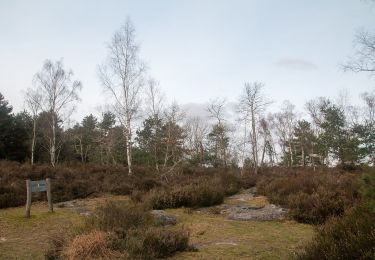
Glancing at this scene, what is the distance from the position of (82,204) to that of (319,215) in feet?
26.2

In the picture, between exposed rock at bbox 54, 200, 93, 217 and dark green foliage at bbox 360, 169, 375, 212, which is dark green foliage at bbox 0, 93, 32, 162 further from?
dark green foliage at bbox 360, 169, 375, 212

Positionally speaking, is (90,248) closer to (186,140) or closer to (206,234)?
(206,234)

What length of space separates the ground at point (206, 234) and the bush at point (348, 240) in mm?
528

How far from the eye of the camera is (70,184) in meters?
14.9

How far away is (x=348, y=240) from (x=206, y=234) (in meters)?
3.95

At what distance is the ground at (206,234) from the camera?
19.2ft

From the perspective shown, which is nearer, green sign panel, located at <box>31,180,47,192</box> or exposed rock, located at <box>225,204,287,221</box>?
exposed rock, located at <box>225,204,287,221</box>

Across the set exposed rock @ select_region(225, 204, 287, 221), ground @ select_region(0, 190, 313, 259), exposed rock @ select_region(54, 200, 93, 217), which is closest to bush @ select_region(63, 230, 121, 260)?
ground @ select_region(0, 190, 313, 259)

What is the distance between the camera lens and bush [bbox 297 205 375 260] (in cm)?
376

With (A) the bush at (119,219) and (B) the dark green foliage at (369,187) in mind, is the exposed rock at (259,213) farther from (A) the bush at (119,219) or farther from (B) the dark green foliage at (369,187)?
(B) the dark green foliage at (369,187)

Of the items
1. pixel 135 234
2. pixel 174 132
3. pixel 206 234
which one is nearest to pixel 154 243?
pixel 135 234

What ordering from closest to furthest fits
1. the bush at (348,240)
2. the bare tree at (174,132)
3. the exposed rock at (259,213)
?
the bush at (348,240) → the exposed rock at (259,213) → the bare tree at (174,132)

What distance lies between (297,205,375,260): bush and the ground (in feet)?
1.73

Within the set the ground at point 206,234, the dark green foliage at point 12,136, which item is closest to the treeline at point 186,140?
the dark green foliage at point 12,136
